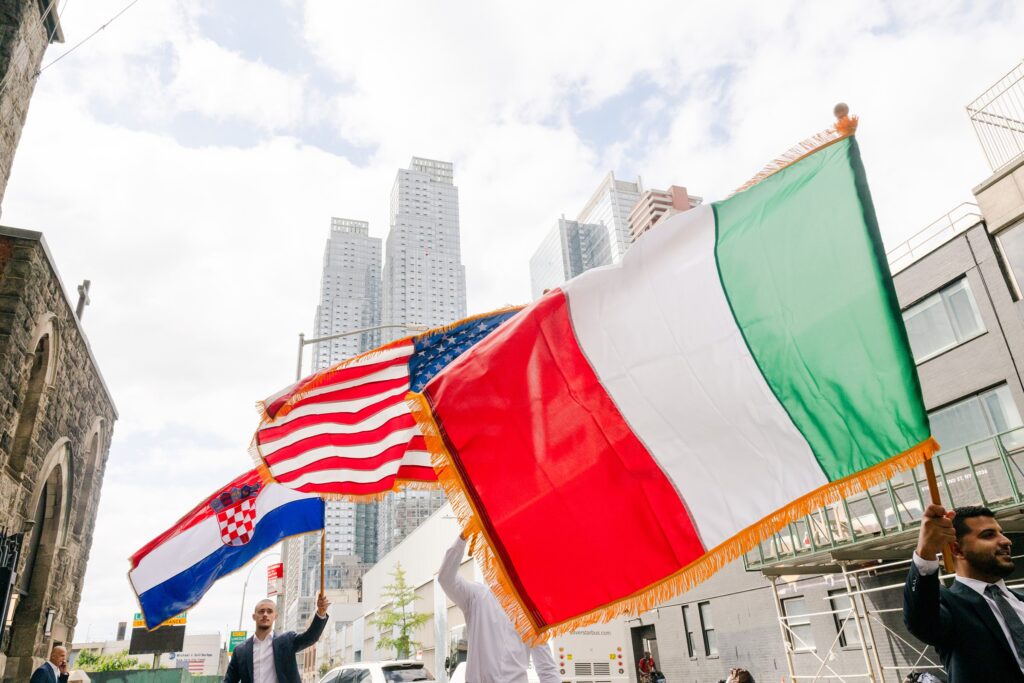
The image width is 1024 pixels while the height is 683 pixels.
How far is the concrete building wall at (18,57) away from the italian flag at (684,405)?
11244 millimetres

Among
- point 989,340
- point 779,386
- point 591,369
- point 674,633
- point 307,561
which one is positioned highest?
point 307,561

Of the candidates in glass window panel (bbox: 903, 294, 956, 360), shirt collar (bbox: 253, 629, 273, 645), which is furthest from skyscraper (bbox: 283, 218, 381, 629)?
shirt collar (bbox: 253, 629, 273, 645)

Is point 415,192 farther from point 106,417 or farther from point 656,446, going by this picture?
point 656,446

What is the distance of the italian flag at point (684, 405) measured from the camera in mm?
3311

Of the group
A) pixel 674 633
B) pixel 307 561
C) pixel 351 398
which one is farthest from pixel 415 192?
pixel 351 398

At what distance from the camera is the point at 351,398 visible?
653 centimetres

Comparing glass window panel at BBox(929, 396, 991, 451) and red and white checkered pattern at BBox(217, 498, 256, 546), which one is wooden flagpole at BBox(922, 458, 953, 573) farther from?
glass window panel at BBox(929, 396, 991, 451)

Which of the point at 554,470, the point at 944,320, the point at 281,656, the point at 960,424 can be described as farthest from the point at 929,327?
the point at 281,656

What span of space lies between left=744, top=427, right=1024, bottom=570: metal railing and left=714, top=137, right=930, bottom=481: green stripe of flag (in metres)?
10.5

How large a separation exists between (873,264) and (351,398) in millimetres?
4573

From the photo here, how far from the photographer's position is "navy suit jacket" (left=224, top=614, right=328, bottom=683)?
5684 mm

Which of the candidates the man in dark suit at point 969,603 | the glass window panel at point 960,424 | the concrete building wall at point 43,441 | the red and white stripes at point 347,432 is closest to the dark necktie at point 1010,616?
the man in dark suit at point 969,603

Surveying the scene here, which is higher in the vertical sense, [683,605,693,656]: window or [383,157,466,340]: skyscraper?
[383,157,466,340]: skyscraper

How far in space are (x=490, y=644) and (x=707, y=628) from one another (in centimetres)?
1805
